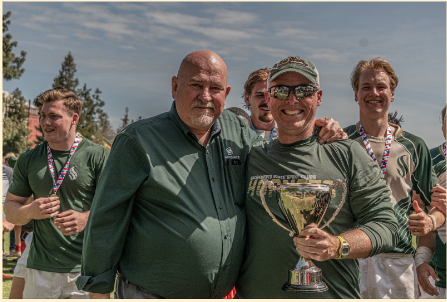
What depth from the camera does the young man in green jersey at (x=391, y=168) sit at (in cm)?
462

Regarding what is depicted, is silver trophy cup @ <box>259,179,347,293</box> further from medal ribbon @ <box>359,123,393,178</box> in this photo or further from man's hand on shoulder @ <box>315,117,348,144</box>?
medal ribbon @ <box>359,123,393,178</box>

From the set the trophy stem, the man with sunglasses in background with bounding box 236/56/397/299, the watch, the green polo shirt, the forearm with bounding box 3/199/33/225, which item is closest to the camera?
the watch

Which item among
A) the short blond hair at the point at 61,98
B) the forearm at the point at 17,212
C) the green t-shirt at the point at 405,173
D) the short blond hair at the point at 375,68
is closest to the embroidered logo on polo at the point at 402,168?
the green t-shirt at the point at 405,173

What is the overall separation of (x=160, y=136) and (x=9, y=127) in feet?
123

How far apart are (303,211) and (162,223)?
969mm

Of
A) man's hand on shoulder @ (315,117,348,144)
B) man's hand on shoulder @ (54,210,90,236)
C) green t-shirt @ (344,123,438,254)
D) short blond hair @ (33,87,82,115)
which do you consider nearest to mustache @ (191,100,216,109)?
man's hand on shoulder @ (315,117,348,144)

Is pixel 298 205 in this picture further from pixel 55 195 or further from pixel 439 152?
pixel 439 152

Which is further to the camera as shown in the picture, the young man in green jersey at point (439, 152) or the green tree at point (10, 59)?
the green tree at point (10, 59)

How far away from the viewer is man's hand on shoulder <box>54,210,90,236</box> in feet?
17.2

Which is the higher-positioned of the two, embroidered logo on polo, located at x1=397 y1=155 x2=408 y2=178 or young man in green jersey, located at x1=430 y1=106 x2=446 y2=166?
young man in green jersey, located at x1=430 y1=106 x2=446 y2=166

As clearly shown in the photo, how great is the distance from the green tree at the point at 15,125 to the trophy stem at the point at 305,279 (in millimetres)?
37894

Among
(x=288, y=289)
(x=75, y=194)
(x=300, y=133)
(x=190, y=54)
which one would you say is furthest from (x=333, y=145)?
(x=75, y=194)

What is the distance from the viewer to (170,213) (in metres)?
3.20

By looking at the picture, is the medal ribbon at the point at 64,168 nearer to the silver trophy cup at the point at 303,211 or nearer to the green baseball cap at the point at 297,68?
the green baseball cap at the point at 297,68
